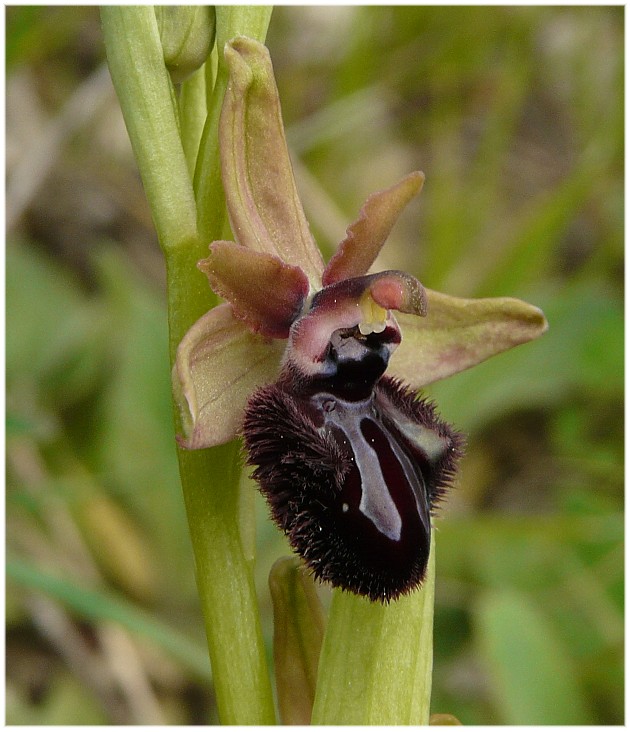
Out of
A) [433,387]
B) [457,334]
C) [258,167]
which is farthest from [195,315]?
[433,387]

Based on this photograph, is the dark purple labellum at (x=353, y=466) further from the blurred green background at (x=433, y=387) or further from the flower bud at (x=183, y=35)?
the blurred green background at (x=433, y=387)

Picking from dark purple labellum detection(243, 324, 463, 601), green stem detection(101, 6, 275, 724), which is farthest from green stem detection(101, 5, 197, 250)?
dark purple labellum detection(243, 324, 463, 601)

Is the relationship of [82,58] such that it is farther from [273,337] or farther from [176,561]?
[273,337]

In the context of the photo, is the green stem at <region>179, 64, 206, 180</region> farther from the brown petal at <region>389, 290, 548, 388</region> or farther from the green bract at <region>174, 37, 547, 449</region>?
the brown petal at <region>389, 290, 548, 388</region>

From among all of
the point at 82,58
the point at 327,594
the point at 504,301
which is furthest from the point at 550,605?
the point at 82,58

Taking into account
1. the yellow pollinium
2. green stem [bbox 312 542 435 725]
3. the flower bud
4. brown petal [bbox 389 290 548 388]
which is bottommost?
green stem [bbox 312 542 435 725]

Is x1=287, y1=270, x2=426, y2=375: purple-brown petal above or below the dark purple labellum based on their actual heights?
above

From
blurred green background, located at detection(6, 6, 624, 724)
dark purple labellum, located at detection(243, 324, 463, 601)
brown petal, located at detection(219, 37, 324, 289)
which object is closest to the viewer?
dark purple labellum, located at detection(243, 324, 463, 601)
